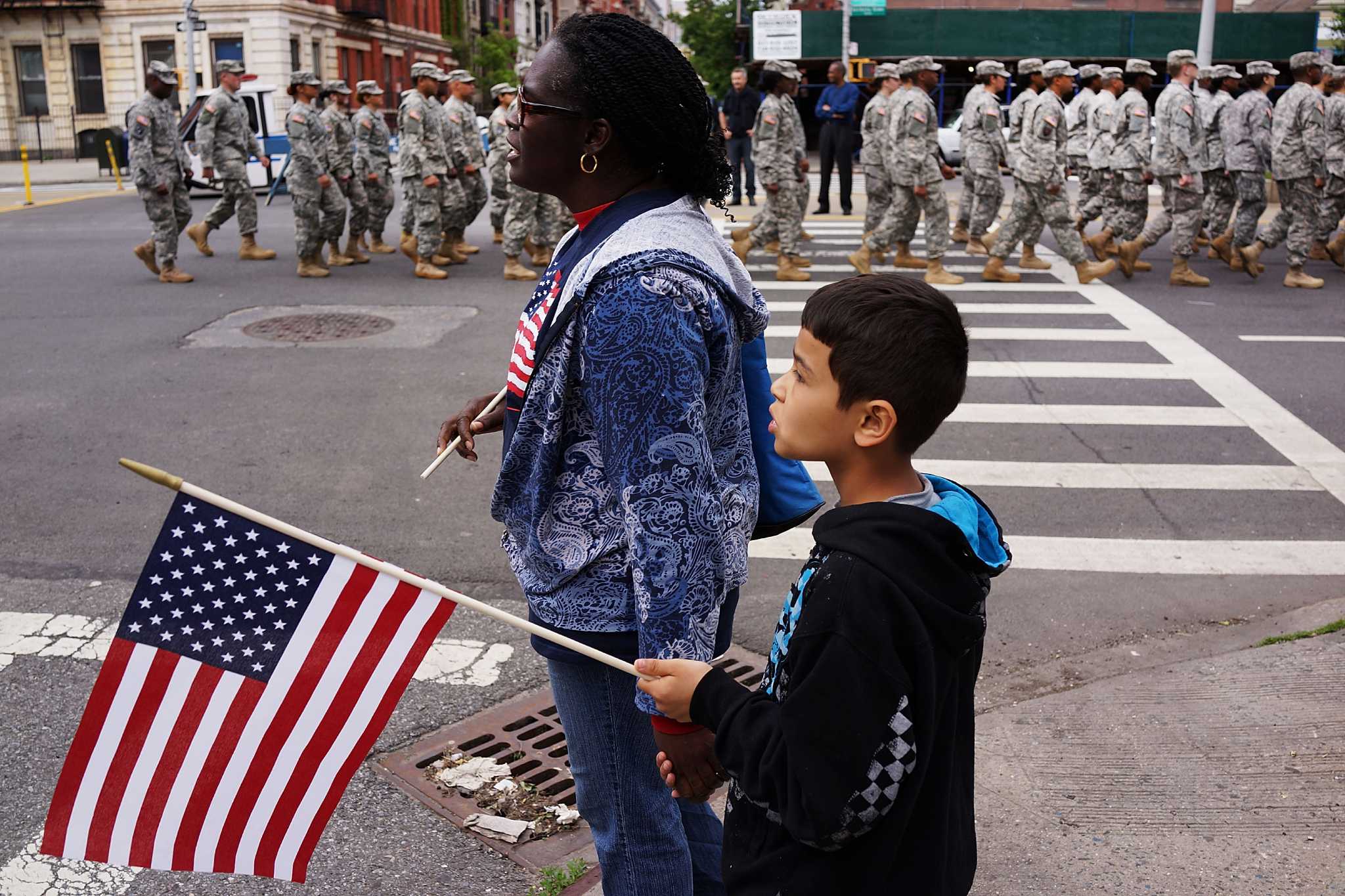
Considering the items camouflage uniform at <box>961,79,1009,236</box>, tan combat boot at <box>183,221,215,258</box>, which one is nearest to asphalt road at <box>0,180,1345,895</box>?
camouflage uniform at <box>961,79,1009,236</box>

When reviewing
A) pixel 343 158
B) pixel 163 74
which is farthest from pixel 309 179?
pixel 163 74

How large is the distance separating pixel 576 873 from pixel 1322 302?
37.0 ft

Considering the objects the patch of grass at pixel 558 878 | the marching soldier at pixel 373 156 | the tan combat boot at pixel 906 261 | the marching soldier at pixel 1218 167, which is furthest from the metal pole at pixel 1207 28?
the patch of grass at pixel 558 878

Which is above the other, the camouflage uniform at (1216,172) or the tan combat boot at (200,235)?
the camouflage uniform at (1216,172)

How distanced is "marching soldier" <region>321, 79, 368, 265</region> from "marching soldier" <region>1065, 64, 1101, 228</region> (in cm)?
816

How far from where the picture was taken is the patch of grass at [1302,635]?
4676 mm

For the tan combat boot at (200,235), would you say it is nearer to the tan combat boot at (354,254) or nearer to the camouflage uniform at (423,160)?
the tan combat boot at (354,254)

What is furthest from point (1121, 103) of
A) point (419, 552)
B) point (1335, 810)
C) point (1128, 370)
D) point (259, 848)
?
point (259, 848)

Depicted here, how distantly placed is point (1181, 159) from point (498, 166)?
23.5ft

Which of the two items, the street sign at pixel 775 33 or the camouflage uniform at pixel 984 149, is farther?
the street sign at pixel 775 33

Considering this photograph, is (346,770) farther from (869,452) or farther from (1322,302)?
(1322,302)

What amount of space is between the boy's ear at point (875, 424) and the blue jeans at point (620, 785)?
76 cm

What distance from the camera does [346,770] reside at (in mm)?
2326

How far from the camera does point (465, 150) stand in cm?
1436
